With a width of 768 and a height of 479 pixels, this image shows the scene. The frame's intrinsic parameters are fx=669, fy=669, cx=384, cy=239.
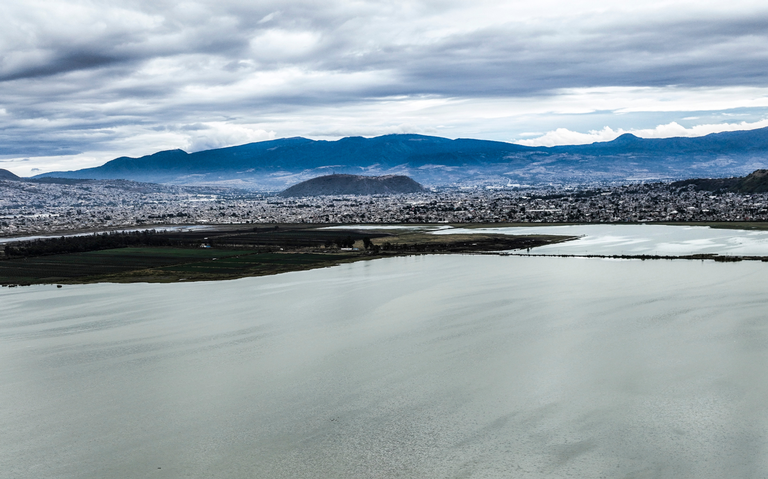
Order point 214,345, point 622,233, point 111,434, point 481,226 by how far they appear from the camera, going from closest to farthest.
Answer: point 111,434 < point 214,345 < point 622,233 < point 481,226

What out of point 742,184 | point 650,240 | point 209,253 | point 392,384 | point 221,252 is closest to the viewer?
point 392,384

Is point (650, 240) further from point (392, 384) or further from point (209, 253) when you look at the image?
point (392, 384)

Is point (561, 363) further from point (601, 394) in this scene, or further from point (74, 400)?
point (74, 400)

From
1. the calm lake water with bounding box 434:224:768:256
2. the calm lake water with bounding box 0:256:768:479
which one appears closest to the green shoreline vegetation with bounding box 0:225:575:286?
the calm lake water with bounding box 434:224:768:256

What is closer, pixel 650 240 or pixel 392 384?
pixel 392 384

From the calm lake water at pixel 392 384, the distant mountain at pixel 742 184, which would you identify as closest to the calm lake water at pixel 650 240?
the calm lake water at pixel 392 384

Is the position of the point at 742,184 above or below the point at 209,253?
above

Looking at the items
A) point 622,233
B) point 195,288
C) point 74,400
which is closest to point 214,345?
point 74,400

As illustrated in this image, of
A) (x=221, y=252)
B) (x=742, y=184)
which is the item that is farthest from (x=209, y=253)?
(x=742, y=184)

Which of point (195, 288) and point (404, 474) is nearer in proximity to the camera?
point (404, 474)
